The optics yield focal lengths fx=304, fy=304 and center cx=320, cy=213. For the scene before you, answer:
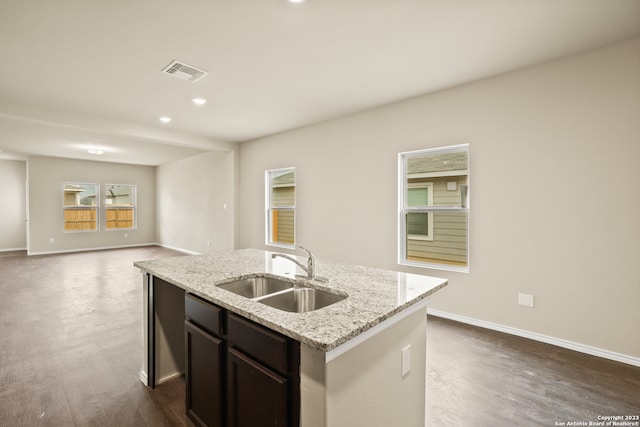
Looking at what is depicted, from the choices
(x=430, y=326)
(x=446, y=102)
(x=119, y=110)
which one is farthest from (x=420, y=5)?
(x=119, y=110)

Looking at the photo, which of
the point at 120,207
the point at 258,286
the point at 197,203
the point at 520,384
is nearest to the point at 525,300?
the point at 520,384

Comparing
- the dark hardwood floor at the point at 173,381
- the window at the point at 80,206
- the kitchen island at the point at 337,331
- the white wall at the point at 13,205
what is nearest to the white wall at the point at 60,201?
the window at the point at 80,206

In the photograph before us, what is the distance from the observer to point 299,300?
1.73m

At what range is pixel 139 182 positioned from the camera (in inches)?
378

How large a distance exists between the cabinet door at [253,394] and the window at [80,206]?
9573 mm

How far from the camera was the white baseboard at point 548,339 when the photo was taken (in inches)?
97.6

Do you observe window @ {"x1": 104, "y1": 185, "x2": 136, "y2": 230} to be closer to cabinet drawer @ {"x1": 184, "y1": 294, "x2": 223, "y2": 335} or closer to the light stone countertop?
the light stone countertop

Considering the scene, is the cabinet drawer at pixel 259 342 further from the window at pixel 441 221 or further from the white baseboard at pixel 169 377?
the window at pixel 441 221

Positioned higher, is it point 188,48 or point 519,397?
point 188,48

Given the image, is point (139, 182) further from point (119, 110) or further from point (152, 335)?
point (152, 335)

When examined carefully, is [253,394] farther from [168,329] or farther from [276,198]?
[276,198]

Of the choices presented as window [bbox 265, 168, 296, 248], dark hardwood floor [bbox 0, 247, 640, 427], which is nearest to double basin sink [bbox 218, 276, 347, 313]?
dark hardwood floor [bbox 0, 247, 640, 427]

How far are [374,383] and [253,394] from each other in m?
0.51

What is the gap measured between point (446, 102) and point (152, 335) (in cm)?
361
